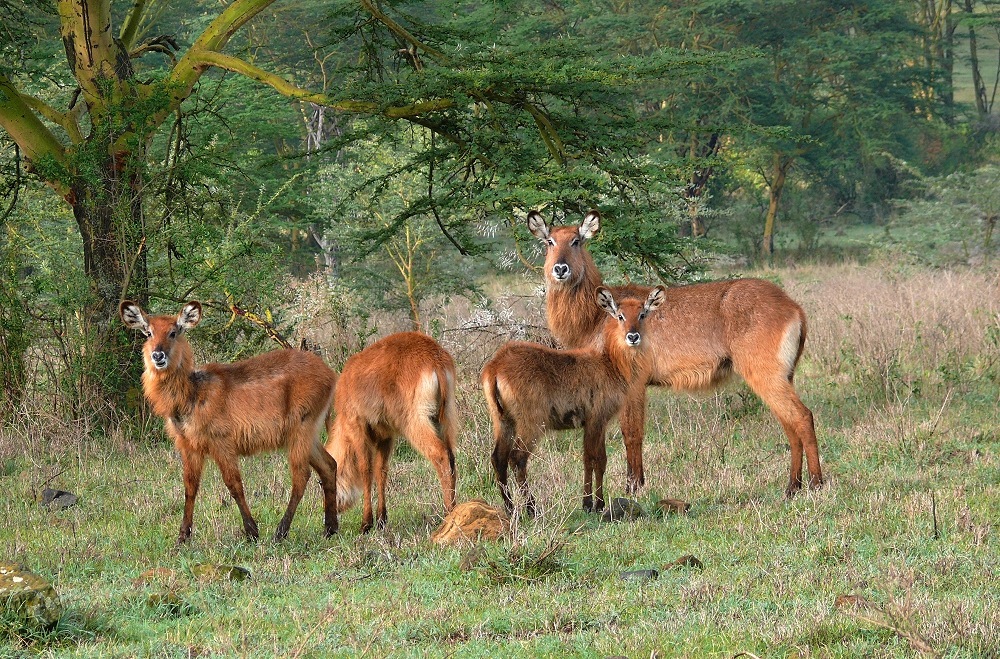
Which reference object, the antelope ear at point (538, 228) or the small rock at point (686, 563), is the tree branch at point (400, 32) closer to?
the antelope ear at point (538, 228)

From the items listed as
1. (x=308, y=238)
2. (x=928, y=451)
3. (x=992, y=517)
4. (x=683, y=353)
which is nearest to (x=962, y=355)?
(x=928, y=451)

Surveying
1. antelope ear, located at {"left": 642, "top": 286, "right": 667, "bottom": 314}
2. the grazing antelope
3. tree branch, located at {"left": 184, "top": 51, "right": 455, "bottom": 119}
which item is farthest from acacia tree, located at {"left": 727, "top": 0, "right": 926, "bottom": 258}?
antelope ear, located at {"left": 642, "top": 286, "right": 667, "bottom": 314}

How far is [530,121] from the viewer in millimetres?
10391

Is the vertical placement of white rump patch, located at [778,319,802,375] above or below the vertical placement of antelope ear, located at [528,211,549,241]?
below

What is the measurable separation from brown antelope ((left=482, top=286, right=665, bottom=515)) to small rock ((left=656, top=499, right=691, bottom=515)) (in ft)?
1.23

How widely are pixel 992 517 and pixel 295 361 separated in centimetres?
408

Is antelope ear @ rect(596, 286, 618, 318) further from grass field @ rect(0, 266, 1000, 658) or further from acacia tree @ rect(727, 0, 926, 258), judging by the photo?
acacia tree @ rect(727, 0, 926, 258)

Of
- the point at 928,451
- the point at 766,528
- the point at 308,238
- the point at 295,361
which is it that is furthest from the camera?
the point at 308,238

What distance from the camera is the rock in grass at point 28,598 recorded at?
15.2 feet

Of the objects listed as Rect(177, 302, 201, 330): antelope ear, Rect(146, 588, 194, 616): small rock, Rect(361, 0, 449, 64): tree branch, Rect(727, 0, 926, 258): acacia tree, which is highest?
Rect(727, 0, 926, 258): acacia tree

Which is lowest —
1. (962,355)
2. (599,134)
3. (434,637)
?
(434,637)

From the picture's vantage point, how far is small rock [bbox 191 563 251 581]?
222 inches

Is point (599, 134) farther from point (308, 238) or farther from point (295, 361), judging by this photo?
point (308, 238)

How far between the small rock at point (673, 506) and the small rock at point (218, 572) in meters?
2.52
